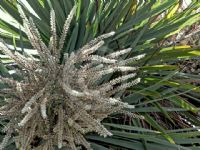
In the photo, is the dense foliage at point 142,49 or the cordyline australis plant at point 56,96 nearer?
the cordyline australis plant at point 56,96

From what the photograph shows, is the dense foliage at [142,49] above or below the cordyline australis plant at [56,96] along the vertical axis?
above

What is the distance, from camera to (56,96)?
6.55ft

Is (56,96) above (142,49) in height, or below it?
below

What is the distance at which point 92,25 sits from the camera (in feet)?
9.53

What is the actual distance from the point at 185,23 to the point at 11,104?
131cm

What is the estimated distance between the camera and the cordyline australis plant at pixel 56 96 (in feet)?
6.39

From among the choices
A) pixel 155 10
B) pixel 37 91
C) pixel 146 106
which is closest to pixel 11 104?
pixel 37 91

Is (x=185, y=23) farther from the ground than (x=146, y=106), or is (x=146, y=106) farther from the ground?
(x=185, y=23)

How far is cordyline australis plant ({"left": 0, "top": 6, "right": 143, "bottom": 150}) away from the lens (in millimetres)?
1947

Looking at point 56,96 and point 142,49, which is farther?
point 142,49

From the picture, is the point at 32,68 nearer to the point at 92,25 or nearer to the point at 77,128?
the point at 77,128

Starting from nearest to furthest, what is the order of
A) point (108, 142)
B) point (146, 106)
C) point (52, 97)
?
point (52, 97) → point (108, 142) → point (146, 106)

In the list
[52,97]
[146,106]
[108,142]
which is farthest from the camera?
[146,106]

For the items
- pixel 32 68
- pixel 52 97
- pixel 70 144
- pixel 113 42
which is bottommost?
pixel 70 144
